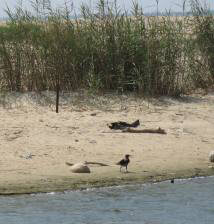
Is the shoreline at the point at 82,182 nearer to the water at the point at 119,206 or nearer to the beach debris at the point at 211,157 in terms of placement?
the water at the point at 119,206

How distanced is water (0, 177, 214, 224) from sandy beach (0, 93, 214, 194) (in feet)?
0.59

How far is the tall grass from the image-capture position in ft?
45.6

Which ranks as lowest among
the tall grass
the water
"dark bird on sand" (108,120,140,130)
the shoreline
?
the water

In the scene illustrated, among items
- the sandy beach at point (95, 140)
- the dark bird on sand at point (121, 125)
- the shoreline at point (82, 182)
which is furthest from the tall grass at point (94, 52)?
the shoreline at point (82, 182)

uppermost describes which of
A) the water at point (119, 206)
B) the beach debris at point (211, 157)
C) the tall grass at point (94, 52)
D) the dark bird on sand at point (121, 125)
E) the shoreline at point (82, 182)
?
the tall grass at point (94, 52)

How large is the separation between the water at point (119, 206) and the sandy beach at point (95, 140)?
0.59 ft

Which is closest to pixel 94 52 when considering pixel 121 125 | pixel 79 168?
pixel 121 125

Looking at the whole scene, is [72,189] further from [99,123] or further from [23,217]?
[99,123]

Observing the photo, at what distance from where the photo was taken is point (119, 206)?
905 cm

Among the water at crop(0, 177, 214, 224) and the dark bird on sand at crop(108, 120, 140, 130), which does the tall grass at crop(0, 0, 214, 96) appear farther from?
the water at crop(0, 177, 214, 224)

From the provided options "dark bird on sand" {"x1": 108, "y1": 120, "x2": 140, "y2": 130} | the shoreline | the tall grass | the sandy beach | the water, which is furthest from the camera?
the tall grass

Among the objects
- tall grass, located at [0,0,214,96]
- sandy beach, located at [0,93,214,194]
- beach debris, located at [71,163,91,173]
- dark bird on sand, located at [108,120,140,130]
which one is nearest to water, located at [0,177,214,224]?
sandy beach, located at [0,93,214,194]

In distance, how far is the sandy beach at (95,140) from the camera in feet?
31.6

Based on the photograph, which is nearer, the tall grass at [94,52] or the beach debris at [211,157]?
the beach debris at [211,157]
